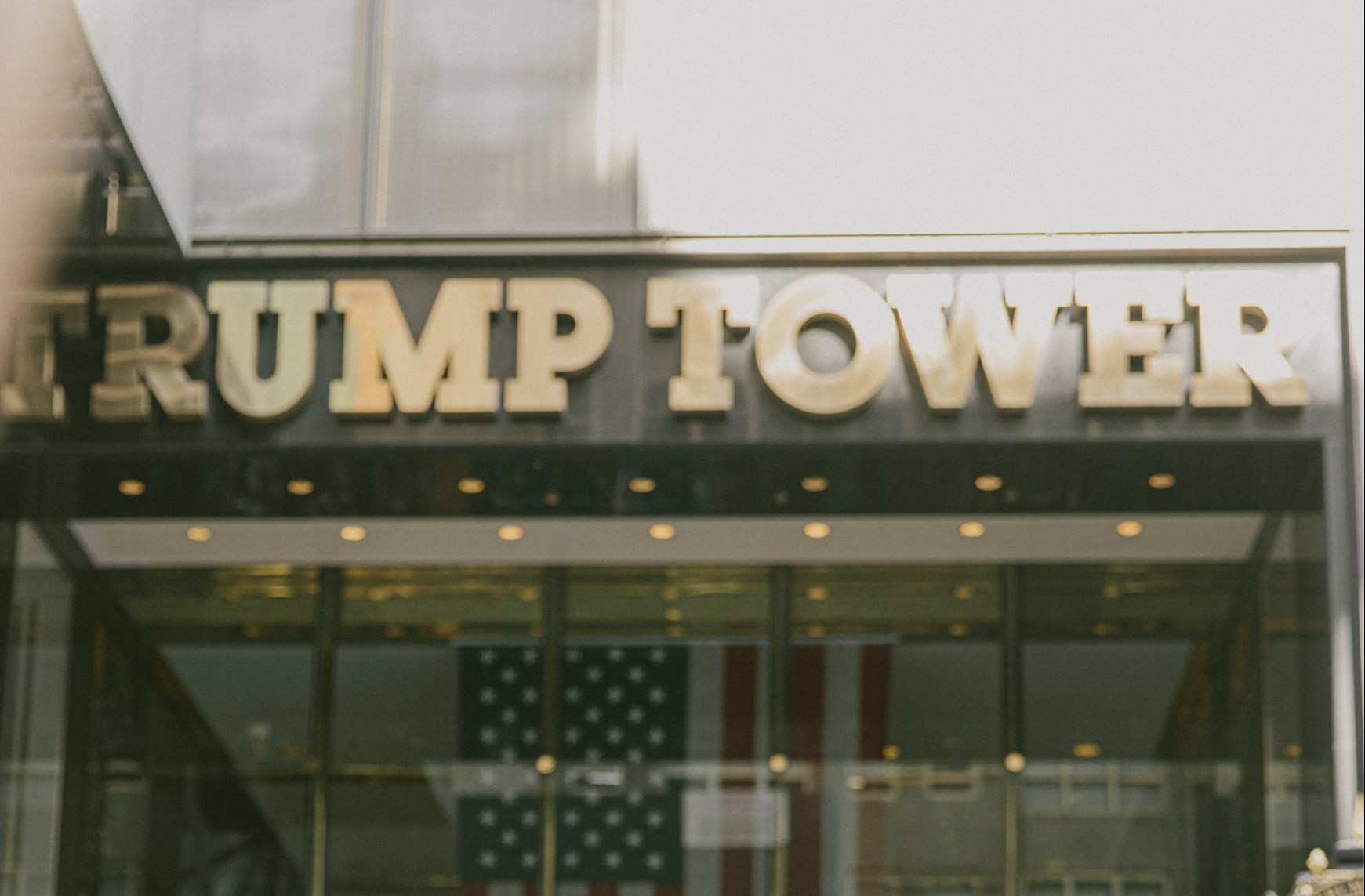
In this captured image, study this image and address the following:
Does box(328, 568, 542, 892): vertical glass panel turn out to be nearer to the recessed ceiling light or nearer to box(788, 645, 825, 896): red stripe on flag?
box(788, 645, 825, 896): red stripe on flag

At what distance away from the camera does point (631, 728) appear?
13773mm

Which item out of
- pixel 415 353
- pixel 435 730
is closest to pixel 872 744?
pixel 435 730

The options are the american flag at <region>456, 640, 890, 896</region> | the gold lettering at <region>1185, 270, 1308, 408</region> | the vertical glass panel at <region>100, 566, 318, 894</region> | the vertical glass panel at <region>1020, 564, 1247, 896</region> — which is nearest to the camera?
the gold lettering at <region>1185, 270, 1308, 408</region>

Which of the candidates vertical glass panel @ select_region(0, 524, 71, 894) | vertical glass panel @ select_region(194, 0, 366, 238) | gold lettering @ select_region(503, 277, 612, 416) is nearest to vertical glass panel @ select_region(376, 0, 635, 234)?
vertical glass panel @ select_region(194, 0, 366, 238)

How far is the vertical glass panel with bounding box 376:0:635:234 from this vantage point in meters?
10.9

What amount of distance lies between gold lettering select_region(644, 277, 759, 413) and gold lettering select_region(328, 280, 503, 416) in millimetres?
1013

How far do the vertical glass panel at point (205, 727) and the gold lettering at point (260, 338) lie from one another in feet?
12.4

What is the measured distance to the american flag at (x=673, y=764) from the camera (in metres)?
13.5

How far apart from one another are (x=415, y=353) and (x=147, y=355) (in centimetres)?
163

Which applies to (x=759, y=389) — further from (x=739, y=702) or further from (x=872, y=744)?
(x=872, y=744)

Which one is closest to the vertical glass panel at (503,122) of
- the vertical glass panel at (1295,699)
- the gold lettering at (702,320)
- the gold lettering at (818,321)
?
the gold lettering at (702,320)

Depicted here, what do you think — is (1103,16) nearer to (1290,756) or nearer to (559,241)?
(559,241)

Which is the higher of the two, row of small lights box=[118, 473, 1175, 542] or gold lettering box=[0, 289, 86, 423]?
gold lettering box=[0, 289, 86, 423]

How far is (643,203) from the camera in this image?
10.9 m
